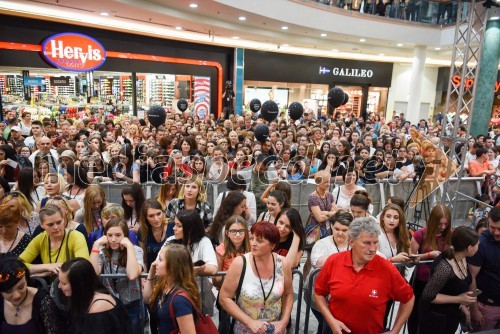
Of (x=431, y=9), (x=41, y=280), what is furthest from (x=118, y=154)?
(x=431, y=9)

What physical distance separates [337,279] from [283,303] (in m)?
0.44

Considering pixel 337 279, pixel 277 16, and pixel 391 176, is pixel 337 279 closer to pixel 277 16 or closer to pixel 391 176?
pixel 391 176

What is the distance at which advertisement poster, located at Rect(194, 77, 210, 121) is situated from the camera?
16.4m

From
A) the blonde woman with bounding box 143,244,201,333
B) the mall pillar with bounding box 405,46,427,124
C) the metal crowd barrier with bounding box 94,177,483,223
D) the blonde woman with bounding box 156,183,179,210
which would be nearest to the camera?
the blonde woman with bounding box 143,244,201,333

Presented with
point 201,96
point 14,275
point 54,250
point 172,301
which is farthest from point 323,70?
point 14,275

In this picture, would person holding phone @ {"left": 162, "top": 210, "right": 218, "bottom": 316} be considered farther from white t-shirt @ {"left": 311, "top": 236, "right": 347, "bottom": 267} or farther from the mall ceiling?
the mall ceiling

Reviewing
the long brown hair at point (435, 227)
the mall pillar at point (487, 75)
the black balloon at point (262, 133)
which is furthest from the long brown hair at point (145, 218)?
the mall pillar at point (487, 75)

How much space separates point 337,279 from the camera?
8.20 feet

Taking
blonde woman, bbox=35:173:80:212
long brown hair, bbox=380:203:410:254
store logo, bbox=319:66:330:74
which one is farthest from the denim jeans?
store logo, bbox=319:66:330:74

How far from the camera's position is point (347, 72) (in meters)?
21.1

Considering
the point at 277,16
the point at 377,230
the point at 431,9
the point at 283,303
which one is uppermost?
the point at 431,9

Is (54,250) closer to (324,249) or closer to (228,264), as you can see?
(228,264)

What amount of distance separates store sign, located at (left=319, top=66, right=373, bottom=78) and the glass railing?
588 cm

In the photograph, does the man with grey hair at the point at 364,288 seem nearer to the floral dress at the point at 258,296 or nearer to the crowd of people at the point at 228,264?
the crowd of people at the point at 228,264
